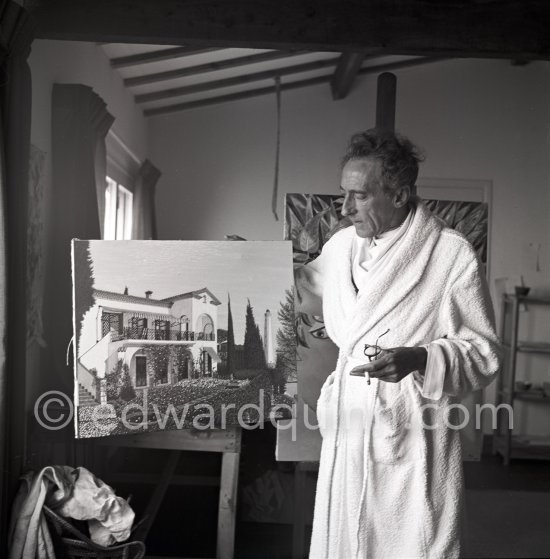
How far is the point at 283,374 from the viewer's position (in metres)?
1.92

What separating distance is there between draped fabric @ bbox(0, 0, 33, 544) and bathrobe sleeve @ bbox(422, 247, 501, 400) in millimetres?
1135

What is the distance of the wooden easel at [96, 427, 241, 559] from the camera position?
6.52ft

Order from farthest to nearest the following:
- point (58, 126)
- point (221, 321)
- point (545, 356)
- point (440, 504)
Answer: point (545, 356)
point (58, 126)
point (221, 321)
point (440, 504)

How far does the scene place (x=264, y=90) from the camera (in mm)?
2094

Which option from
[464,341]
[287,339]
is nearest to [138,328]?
[287,339]

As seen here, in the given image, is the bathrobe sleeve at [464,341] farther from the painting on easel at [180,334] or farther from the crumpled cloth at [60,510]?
the crumpled cloth at [60,510]

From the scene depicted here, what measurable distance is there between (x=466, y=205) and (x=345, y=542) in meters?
1.07

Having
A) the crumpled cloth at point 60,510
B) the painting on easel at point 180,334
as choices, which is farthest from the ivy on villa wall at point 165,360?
the crumpled cloth at point 60,510

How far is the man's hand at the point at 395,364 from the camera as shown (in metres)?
1.50

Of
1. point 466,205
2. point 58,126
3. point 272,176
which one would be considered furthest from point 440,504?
point 58,126

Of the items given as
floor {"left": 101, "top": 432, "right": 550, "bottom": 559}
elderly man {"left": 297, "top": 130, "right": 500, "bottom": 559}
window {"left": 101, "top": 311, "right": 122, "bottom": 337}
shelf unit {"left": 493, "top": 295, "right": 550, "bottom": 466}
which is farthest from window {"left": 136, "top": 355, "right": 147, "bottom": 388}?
shelf unit {"left": 493, "top": 295, "right": 550, "bottom": 466}

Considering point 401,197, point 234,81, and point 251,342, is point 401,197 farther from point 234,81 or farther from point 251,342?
point 234,81

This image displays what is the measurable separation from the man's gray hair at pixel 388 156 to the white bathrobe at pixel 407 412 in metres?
0.09

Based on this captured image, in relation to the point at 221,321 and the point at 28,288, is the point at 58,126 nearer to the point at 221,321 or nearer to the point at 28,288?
the point at 28,288
